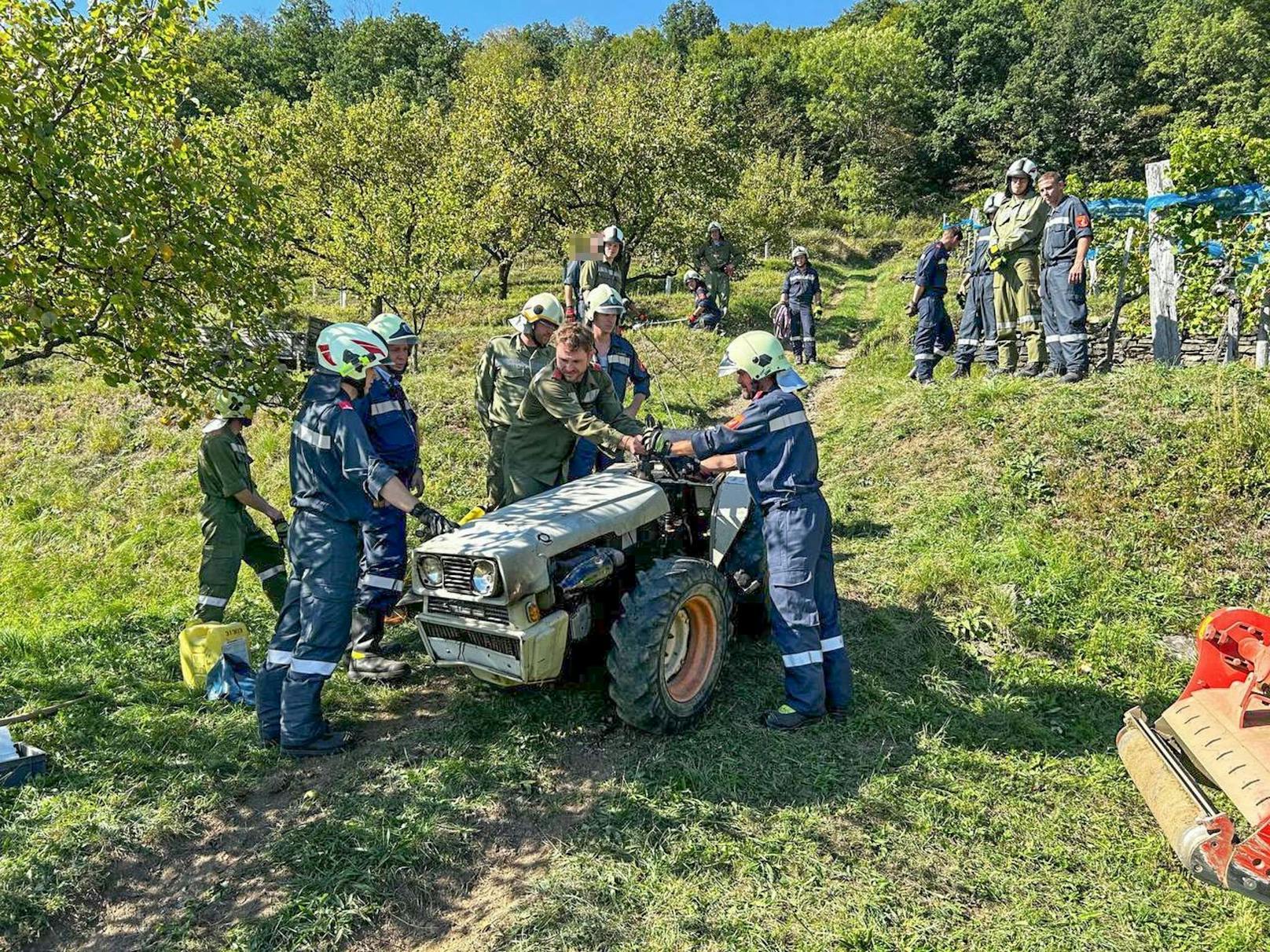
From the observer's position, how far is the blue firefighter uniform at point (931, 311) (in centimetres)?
962

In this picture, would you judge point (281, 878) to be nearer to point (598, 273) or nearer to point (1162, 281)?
point (598, 273)

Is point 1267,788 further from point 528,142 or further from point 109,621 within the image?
point 528,142

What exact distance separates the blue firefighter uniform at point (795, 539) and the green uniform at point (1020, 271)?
509 cm

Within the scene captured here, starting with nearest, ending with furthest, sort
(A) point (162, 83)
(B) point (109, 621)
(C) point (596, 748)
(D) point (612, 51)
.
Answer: (C) point (596, 748)
(A) point (162, 83)
(B) point (109, 621)
(D) point (612, 51)

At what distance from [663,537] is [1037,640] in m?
2.53

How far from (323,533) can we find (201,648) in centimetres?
168

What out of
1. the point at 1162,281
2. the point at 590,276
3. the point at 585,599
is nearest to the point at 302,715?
the point at 585,599

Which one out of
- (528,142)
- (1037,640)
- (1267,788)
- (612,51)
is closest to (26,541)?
(1037,640)

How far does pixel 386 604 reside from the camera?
5613 mm

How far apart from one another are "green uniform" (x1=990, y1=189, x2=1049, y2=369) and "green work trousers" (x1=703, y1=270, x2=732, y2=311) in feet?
30.5

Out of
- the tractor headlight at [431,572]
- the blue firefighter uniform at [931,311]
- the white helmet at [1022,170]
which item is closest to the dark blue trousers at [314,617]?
the tractor headlight at [431,572]

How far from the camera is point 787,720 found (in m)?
4.41

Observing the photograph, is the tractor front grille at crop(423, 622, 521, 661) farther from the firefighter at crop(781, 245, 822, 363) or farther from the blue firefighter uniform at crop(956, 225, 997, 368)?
the firefighter at crop(781, 245, 822, 363)

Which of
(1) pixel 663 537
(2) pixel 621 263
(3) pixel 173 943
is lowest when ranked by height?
(3) pixel 173 943
